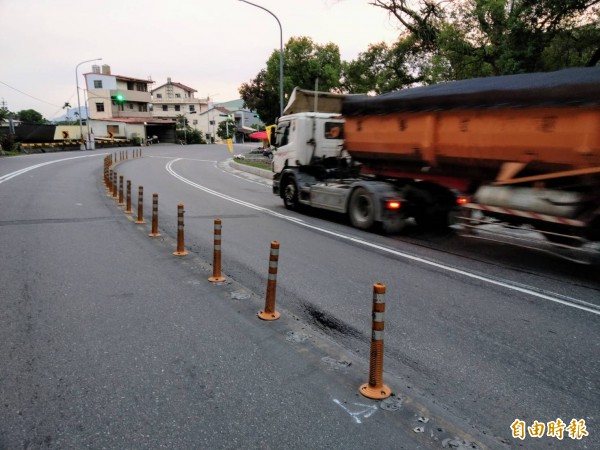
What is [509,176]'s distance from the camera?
7.71 m

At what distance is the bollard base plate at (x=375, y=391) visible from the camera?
11.7 ft

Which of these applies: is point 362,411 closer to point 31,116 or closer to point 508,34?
point 508,34

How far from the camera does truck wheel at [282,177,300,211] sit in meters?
13.5

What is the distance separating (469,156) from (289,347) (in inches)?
224

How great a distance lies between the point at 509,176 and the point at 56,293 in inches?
292

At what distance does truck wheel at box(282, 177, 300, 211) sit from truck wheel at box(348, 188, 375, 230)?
8.98 ft

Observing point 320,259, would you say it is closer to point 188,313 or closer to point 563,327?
point 188,313

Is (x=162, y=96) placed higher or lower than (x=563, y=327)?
higher

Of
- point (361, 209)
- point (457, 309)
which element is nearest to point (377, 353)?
point (457, 309)

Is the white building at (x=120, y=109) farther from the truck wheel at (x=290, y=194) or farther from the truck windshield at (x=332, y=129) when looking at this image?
the truck windshield at (x=332, y=129)

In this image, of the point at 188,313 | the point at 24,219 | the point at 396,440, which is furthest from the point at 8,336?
the point at 24,219

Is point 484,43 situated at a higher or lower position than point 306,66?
lower

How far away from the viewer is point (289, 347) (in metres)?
4.48

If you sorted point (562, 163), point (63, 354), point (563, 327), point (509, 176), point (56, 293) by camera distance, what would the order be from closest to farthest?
point (63, 354) → point (563, 327) → point (56, 293) → point (562, 163) → point (509, 176)
